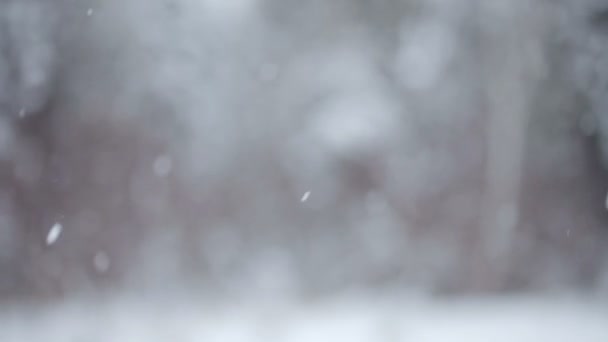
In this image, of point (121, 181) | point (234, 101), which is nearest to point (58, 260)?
point (121, 181)

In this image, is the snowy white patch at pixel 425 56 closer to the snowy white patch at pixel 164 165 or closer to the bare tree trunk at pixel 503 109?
the bare tree trunk at pixel 503 109

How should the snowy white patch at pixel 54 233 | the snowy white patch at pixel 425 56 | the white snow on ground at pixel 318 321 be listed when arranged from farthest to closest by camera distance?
the snowy white patch at pixel 425 56 < the snowy white patch at pixel 54 233 < the white snow on ground at pixel 318 321

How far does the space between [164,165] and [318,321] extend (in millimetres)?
1257

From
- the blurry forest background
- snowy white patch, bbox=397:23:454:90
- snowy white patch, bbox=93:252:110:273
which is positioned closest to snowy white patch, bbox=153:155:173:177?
the blurry forest background

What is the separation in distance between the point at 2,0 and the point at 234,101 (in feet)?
4.57

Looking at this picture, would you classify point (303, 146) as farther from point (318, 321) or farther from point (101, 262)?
point (101, 262)

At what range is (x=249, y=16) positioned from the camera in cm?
345

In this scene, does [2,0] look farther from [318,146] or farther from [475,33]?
[475,33]

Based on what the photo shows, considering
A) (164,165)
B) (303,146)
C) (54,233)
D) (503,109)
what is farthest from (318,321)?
(503,109)

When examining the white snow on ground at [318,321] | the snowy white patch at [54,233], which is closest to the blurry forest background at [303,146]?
the snowy white patch at [54,233]

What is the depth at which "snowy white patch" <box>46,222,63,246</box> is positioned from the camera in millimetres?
3348

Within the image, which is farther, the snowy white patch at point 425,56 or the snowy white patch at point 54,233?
the snowy white patch at point 425,56

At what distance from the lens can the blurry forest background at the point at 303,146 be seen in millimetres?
3359

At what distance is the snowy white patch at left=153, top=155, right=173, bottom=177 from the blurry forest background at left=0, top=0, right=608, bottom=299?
0.08ft
